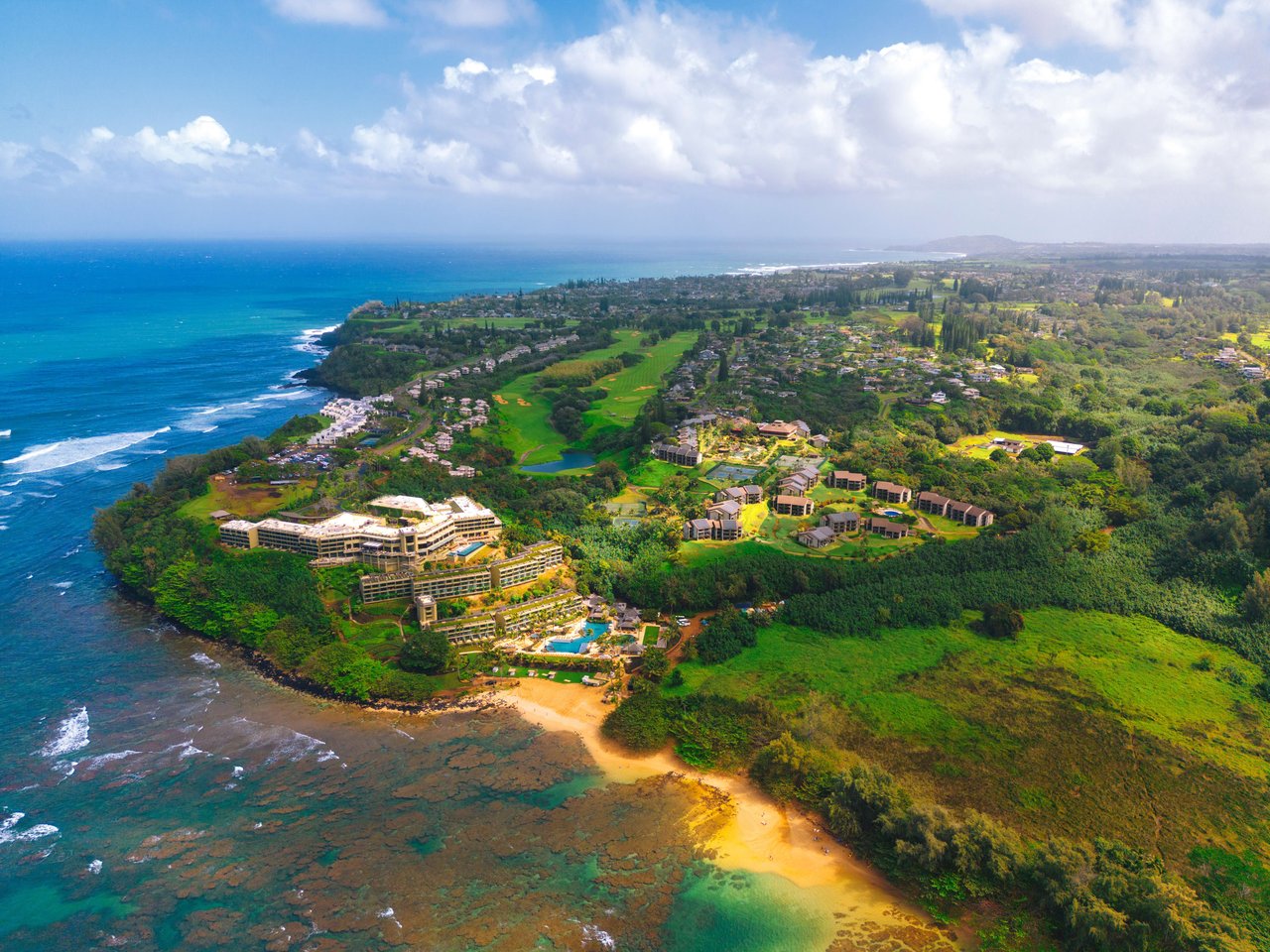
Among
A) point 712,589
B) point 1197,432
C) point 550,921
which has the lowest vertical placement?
point 550,921

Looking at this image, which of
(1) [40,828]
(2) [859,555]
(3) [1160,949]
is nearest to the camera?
(3) [1160,949]

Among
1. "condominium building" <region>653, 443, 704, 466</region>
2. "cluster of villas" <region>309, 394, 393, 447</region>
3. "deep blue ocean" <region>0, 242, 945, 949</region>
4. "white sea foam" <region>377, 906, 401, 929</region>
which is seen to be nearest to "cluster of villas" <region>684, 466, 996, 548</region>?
"condominium building" <region>653, 443, 704, 466</region>

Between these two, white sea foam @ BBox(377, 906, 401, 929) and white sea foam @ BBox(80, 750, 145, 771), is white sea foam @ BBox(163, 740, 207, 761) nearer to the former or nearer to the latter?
white sea foam @ BBox(80, 750, 145, 771)

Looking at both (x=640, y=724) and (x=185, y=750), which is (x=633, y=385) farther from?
(x=185, y=750)

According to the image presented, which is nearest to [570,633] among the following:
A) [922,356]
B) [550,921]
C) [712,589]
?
[712,589]

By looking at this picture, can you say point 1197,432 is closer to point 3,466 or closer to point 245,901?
point 245,901

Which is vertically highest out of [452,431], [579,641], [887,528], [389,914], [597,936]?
[452,431]

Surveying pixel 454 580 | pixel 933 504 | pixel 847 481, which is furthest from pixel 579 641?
pixel 933 504
